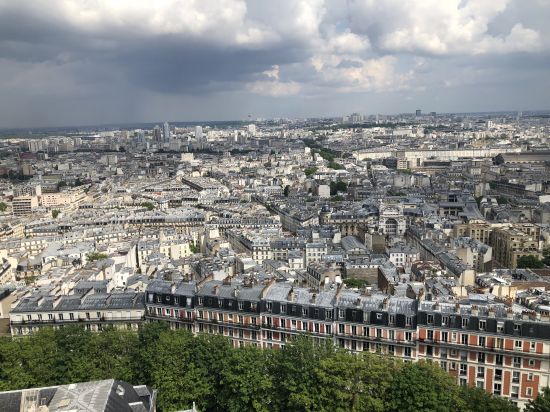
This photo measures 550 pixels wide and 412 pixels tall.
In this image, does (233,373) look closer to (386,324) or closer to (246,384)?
(246,384)

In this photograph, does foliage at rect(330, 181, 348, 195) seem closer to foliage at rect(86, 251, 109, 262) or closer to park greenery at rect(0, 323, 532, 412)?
foliage at rect(86, 251, 109, 262)

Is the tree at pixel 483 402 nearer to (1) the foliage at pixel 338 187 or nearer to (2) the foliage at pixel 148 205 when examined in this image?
(2) the foliage at pixel 148 205

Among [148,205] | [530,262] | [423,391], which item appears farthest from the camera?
[148,205]

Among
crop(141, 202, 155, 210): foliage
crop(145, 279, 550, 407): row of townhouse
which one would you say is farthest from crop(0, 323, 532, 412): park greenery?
crop(141, 202, 155, 210): foliage

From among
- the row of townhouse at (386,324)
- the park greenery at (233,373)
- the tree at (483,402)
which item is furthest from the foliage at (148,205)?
the tree at (483,402)

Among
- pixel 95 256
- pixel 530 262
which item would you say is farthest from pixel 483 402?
pixel 95 256
